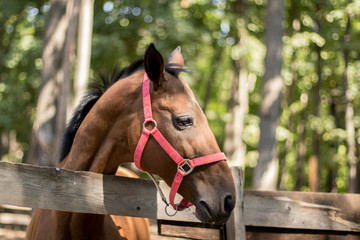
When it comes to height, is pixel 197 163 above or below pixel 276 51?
below

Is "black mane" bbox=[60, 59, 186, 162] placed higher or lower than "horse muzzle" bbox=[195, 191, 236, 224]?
higher

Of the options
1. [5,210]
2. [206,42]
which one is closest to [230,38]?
[206,42]

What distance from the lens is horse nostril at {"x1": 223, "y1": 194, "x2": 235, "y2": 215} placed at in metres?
2.41

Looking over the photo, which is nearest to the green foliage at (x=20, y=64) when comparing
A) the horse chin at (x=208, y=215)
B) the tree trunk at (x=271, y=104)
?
the tree trunk at (x=271, y=104)

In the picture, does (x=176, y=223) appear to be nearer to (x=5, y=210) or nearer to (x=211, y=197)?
(x=211, y=197)

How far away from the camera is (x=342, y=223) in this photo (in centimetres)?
326

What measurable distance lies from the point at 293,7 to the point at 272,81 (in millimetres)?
9250

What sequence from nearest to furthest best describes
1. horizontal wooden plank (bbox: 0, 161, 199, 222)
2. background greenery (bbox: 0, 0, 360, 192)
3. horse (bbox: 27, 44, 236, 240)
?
horse (bbox: 27, 44, 236, 240) → horizontal wooden plank (bbox: 0, 161, 199, 222) → background greenery (bbox: 0, 0, 360, 192)

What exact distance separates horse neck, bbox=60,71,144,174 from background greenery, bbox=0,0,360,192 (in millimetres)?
9505

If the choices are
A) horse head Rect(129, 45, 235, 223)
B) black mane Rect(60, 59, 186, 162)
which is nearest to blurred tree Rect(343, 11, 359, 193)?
black mane Rect(60, 59, 186, 162)

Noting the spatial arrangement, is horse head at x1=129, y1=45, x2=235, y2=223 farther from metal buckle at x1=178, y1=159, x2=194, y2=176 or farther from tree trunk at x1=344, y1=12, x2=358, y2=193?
tree trunk at x1=344, y1=12, x2=358, y2=193

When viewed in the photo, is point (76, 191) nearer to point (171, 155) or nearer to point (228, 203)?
point (171, 155)

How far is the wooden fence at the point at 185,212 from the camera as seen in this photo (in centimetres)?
269

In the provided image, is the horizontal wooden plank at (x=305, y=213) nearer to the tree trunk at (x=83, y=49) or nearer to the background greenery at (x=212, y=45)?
the tree trunk at (x=83, y=49)
